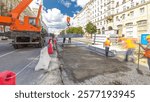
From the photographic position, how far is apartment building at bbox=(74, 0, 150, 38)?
4228 centimetres

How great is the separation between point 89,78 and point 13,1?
7602 centimetres

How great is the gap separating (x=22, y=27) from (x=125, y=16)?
39.6 meters

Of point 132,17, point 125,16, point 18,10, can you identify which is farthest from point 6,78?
point 125,16

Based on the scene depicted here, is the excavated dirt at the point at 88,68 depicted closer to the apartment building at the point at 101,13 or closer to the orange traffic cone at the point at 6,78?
the orange traffic cone at the point at 6,78

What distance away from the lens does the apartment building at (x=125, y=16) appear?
4228 cm

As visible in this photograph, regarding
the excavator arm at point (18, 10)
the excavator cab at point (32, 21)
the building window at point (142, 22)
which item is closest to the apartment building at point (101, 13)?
the building window at point (142, 22)

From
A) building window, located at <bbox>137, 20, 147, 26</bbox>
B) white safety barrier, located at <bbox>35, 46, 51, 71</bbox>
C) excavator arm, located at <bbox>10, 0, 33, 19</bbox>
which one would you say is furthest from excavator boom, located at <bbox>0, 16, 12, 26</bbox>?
building window, located at <bbox>137, 20, 147, 26</bbox>

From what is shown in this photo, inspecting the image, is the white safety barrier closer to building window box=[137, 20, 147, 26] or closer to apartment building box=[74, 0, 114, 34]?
building window box=[137, 20, 147, 26]

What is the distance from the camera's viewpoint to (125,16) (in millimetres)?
51812

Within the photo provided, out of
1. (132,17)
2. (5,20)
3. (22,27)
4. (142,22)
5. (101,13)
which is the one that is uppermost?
(101,13)

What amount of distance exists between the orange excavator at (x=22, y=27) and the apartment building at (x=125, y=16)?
91.5 feet

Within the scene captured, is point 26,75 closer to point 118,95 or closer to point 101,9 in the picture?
point 118,95

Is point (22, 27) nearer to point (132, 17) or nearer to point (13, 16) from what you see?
point (13, 16)

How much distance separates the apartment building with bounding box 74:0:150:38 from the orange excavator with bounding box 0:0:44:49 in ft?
91.5
